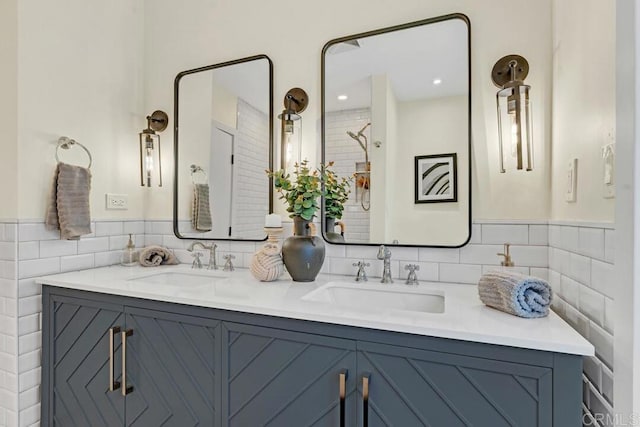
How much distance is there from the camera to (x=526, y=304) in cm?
106

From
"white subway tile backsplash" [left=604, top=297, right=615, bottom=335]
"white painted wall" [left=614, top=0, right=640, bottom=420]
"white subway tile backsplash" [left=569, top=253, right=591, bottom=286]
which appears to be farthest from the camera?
"white subway tile backsplash" [left=569, top=253, right=591, bottom=286]

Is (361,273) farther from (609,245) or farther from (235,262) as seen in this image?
(609,245)

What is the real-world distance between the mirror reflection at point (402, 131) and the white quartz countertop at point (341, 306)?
28 centimetres

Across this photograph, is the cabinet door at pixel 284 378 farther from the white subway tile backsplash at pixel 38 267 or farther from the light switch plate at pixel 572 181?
the white subway tile backsplash at pixel 38 267

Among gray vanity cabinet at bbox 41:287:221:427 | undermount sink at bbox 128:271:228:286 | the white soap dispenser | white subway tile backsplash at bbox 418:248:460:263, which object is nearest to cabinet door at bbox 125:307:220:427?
gray vanity cabinet at bbox 41:287:221:427

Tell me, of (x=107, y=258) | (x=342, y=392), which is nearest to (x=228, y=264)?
(x=107, y=258)

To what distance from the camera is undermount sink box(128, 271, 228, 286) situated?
1.83 metres

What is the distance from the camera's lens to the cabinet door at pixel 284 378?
1.08 m

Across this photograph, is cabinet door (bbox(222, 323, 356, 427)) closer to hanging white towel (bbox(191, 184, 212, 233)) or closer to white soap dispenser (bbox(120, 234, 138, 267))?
hanging white towel (bbox(191, 184, 212, 233))

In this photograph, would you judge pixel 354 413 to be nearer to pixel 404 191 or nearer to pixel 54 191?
pixel 404 191

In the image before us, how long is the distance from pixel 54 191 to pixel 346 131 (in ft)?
4.84

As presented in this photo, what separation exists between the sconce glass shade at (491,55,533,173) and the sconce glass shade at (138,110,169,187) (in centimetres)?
188

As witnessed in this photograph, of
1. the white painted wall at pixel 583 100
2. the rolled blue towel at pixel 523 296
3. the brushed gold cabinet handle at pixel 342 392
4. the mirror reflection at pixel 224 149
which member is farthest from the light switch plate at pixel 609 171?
the mirror reflection at pixel 224 149

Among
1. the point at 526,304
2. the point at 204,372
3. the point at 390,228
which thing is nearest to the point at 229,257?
the point at 204,372
